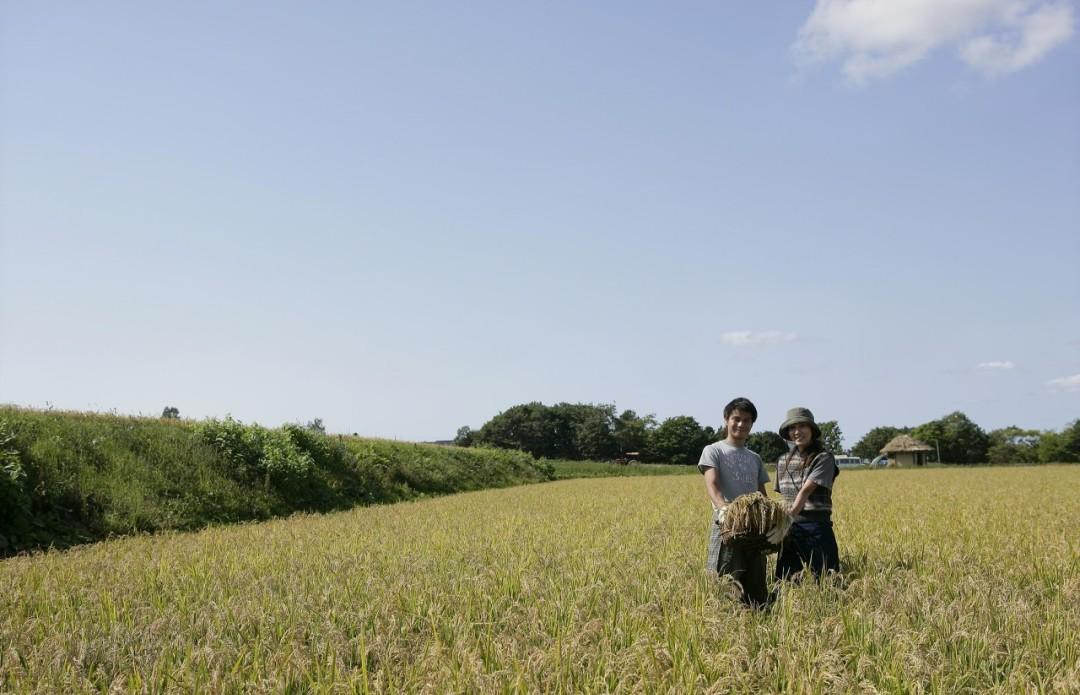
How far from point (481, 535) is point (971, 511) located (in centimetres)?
890

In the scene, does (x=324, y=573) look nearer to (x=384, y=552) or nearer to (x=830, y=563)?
(x=384, y=552)

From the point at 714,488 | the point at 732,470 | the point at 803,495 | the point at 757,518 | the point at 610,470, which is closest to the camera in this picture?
the point at 757,518

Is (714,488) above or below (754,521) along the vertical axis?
above

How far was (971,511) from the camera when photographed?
13.2m

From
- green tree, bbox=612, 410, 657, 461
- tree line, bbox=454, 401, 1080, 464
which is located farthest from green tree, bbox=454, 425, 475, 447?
green tree, bbox=612, 410, 657, 461

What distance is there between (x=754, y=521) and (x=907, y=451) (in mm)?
89479

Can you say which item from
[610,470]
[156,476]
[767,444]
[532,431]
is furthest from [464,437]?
[156,476]

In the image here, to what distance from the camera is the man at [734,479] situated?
5477mm

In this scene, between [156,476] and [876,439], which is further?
[876,439]

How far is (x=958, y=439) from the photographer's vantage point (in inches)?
4306

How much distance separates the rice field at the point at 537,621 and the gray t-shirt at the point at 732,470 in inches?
28.7

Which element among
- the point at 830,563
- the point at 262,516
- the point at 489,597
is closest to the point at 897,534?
the point at 830,563

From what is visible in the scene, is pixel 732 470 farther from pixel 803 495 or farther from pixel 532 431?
pixel 532 431

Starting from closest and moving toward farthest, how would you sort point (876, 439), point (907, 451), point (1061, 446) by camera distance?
point (907, 451), point (1061, 446), point (876, 439)
